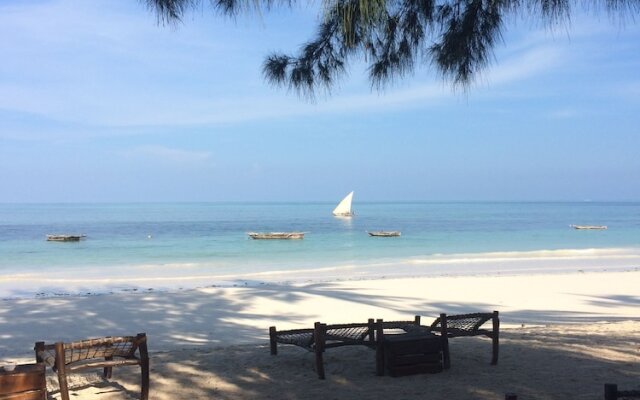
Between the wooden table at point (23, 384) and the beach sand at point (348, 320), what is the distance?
1.27 meters

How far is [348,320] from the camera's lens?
9172 millimetres

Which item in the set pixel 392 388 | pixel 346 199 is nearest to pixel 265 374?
pixel 392 388

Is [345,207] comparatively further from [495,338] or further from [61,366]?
[61,366]

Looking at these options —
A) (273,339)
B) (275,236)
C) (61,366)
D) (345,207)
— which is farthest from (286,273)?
(345,207)

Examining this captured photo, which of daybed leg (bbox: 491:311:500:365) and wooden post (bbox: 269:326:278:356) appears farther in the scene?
wooden post (bbox: 269:326:278:356)

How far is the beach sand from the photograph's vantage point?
188 inches

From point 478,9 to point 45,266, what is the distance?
21519 mm

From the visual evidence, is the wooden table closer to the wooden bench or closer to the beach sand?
the wooden bench

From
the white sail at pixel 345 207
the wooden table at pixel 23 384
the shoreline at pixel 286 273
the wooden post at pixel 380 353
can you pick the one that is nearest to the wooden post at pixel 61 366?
the wooden table at pixel 23 384

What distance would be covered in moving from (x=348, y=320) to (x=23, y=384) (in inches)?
244

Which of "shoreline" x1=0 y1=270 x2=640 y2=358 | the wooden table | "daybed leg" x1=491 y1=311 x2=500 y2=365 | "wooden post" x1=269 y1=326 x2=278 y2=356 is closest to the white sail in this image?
"shoreline" x1=0 y1=270 x2=640 y2=358

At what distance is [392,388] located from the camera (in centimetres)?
468

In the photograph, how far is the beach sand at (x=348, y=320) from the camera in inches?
188

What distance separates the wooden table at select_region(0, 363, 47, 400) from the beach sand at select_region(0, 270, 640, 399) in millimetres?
1275
